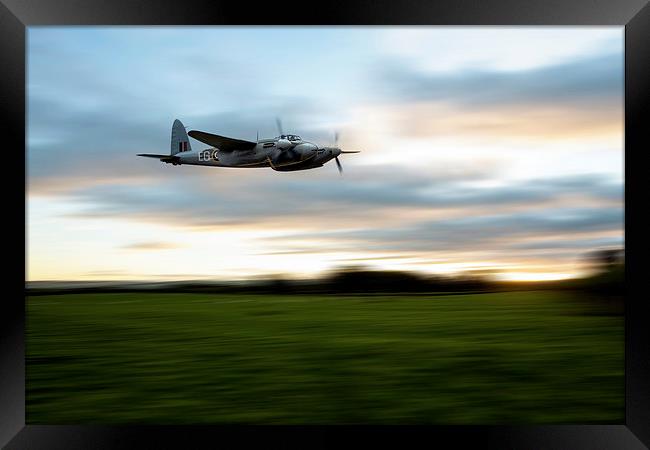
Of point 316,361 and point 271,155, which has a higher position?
point 271,155

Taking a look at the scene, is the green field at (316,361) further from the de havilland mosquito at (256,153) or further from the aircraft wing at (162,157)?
the de havilland mosquito at (256,153)

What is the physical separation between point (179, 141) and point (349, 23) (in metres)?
1.82

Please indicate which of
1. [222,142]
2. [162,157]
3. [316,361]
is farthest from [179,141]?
[316,361]

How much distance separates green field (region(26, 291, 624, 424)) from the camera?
309 centimetres

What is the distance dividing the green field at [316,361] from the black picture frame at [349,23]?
1.28ft

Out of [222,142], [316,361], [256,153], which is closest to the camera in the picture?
[222,142]

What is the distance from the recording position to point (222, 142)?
3.55 meters

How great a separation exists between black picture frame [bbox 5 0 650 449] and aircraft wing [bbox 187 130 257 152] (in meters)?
1.02

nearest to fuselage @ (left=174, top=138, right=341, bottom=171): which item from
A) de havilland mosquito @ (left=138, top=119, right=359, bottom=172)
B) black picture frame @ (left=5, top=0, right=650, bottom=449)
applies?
de havilland mosquito @ (left=138, top=119, right=359, bottom=172)

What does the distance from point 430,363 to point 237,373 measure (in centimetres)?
128

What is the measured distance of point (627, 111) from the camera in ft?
8.16

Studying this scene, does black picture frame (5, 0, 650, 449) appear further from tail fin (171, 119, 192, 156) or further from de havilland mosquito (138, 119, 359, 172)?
tail fin (171, 119, 192, 156)

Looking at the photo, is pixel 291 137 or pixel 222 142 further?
pixel 291 137

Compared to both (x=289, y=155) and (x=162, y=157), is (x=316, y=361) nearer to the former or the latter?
(x=289, y=155)
